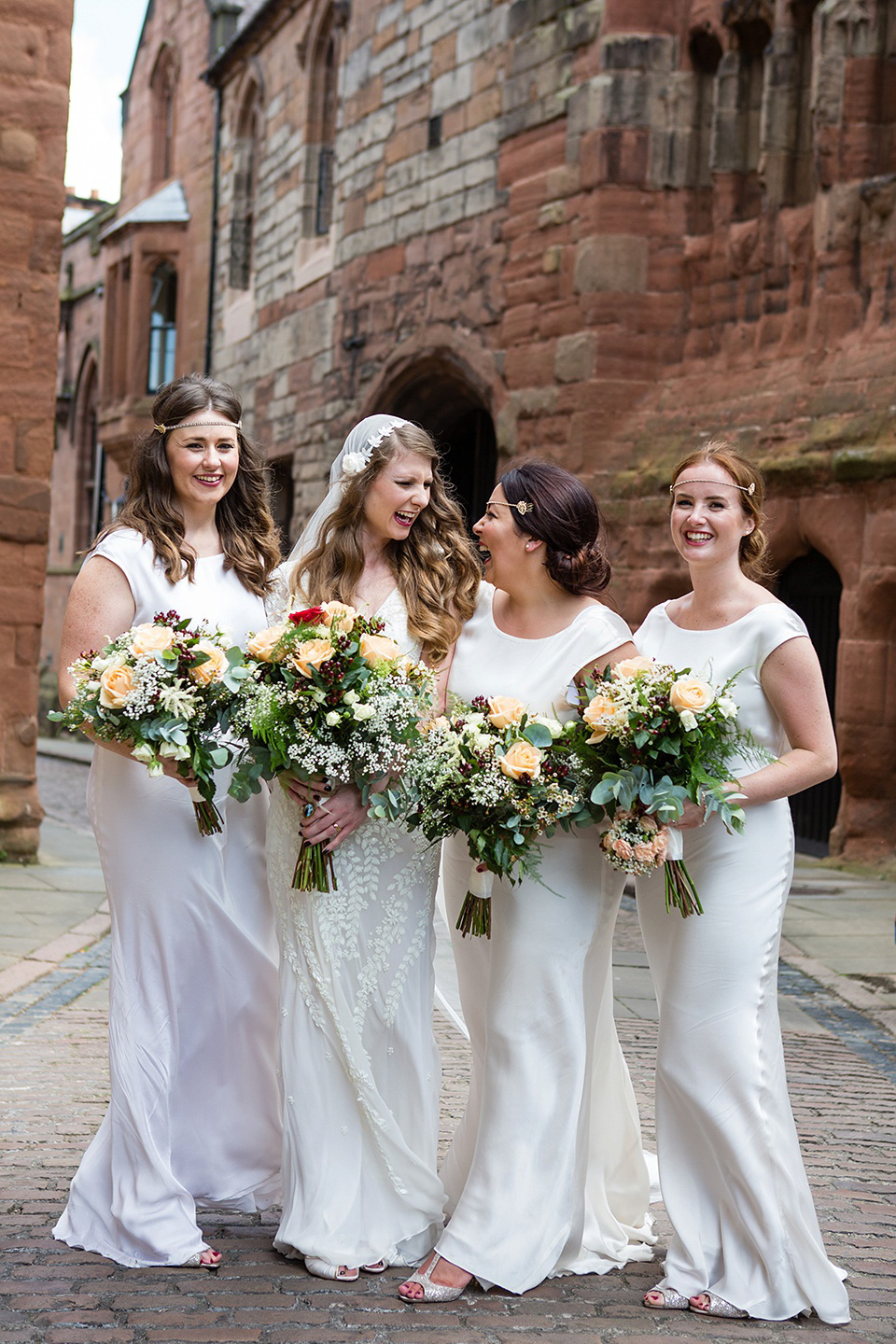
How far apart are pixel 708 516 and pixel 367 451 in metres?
0.93

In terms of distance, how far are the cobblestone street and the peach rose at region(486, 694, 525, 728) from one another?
137cm

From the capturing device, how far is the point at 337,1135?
3.78 metres

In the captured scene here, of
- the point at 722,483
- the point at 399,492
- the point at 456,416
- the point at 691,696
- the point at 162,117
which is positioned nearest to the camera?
the point at 691,696

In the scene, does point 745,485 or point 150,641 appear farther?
point 745,485

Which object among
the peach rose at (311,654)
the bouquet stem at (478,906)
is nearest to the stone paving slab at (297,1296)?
→ the bouquet stem at (478,906)

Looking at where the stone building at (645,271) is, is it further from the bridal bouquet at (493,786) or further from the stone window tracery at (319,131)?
the bridal bouquet at (493,786)

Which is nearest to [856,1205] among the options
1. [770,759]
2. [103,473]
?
[770,759]

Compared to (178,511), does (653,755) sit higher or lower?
lower

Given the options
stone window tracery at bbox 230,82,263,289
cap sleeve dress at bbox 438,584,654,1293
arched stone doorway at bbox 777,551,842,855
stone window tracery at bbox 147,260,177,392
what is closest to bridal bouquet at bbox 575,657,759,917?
cap sleeve dress at bbox 438,584,654,1293

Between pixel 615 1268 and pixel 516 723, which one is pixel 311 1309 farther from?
pixel 516 723

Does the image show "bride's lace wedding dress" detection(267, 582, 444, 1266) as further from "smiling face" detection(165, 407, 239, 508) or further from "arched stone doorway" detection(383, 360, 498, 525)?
"arched stone doorway" detection(383, 360, 498, 525)

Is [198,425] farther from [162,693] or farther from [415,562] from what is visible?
[162,693]

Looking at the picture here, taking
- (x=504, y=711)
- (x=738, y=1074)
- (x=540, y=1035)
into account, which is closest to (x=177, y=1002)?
(x=540, y=1035)

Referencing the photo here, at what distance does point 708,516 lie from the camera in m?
3.84
